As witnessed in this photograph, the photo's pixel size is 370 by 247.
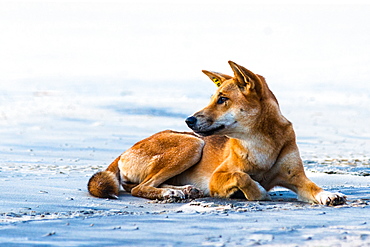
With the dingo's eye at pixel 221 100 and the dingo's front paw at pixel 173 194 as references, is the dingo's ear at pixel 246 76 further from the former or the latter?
the dingo's front paw at pixel 173 194

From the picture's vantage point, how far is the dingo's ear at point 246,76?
244 inches

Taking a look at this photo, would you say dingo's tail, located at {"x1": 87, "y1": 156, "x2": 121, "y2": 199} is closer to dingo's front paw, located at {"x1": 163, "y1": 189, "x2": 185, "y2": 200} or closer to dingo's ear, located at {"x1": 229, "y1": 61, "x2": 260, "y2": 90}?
dingo's front paw, located at {"x1": 163, "y1": 189, "x2": 185, "y2": 200}

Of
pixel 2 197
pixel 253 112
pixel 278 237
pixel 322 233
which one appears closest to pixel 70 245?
pixel 278 237

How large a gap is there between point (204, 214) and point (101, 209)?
93 cm

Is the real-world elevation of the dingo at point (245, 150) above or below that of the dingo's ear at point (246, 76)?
below

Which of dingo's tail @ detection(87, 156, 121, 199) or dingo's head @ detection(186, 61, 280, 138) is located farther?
dingo's tail @ detection(87, 156, 121, 199)

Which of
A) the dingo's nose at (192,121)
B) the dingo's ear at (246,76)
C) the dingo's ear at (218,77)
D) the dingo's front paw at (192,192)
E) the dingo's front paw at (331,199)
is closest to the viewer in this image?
the dingo's front paw at (331,199)

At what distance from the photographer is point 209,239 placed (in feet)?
13.5

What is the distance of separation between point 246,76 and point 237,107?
0.31 meters

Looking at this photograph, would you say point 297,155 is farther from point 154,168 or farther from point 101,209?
point 101,209

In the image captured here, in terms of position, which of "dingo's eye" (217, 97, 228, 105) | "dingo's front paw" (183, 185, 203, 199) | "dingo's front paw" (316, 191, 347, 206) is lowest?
"dingo's front paw" (183, 185, 203, 199)

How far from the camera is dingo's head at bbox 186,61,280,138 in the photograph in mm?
6137

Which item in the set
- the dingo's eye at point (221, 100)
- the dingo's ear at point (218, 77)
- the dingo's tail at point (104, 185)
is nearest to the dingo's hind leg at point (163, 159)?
the dingo's tail at point (104, 185)

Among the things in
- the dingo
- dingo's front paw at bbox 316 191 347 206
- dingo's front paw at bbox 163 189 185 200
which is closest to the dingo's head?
the dingo
